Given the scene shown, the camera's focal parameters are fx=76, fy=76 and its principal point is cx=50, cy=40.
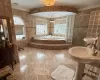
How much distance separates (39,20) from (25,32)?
1717 millimetres

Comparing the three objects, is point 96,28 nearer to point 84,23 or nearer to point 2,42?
point 84,23

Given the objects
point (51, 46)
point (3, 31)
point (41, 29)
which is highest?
point (41, 29)

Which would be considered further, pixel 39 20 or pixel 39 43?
pixel 39 20

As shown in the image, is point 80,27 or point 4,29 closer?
point 4,29

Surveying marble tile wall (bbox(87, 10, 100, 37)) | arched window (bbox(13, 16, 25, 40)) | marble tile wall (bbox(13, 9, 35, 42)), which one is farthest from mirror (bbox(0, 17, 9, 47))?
marble tile wall (bbox(87, 10, 100, 37))

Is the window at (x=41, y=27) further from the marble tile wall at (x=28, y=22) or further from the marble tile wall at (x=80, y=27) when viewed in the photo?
the marble tile wall at (x=80, y=27)

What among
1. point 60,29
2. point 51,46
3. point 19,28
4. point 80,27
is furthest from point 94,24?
point 19,28

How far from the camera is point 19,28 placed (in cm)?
538

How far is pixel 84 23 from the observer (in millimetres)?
4500

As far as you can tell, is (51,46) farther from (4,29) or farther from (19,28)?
(4,29)

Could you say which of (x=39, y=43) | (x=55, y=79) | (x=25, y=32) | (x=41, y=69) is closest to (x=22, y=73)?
(x=41, y=69)

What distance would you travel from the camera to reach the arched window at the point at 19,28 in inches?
202

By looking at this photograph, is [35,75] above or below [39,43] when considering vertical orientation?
below

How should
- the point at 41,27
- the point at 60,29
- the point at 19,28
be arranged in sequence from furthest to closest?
the point at 60,29, the point at 41,27, the point at 19,28
